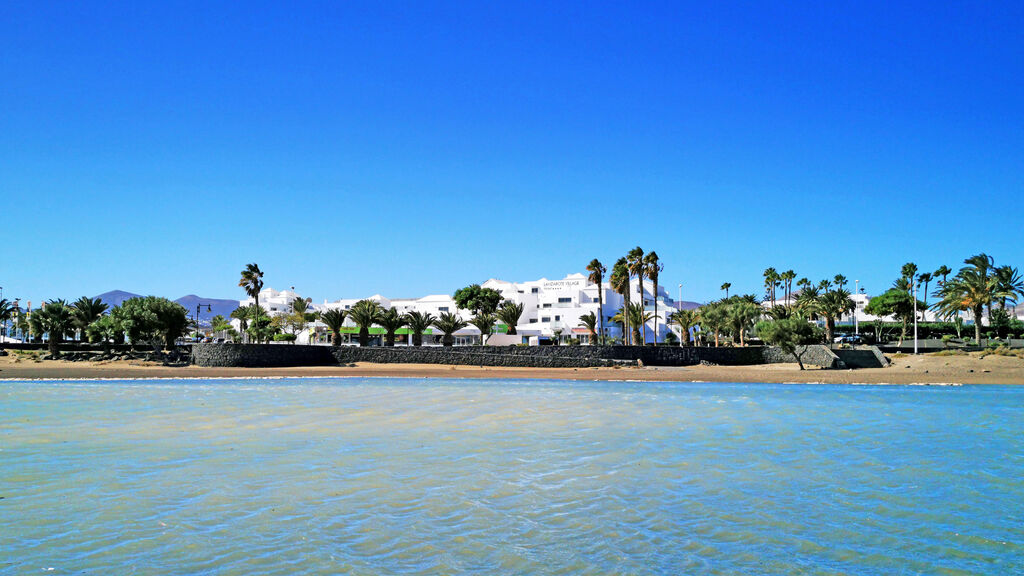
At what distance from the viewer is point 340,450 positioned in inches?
584

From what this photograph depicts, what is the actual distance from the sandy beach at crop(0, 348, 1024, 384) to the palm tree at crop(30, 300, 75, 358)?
9.46ft

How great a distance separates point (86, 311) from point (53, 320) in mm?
10495

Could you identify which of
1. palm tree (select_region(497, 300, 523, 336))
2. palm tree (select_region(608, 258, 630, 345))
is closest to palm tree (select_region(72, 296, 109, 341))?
palm tree (select_region(497, 300, 523, 336))

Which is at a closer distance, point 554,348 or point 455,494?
point 455,494

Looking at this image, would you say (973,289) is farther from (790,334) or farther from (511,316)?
(511,316)

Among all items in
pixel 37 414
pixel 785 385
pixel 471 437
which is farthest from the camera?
pixel 785 385

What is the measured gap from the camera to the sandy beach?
147 feet

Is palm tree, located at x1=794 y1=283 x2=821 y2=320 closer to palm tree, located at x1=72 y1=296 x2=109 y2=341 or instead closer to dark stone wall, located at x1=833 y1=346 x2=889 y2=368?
dark stone wall, located at x1=833 y1=346 x2=889 y2=368

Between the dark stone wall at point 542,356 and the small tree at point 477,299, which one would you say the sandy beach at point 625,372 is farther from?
the small tree at point 477,299

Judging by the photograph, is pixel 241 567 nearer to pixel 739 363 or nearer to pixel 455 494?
pixel 455 494

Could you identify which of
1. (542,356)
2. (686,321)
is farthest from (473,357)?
(686,321)

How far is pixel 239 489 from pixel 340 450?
4043mm

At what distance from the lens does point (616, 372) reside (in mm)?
49094

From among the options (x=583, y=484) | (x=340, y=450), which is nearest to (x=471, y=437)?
(x=340, y=450)
